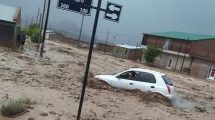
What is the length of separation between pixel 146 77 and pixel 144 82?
9.8 inches

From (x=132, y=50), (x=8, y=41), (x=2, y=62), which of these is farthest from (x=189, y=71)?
(x=2, y=62)

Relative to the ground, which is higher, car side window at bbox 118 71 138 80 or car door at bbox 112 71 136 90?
car side window at bbox 118 71 138 80

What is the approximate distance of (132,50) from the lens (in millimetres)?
78062

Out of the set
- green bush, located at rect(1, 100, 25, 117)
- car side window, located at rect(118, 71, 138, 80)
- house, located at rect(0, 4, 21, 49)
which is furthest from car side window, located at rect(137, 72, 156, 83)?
house, located at rect(0, 4, 21, 49)

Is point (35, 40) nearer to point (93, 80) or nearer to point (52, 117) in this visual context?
point (93, 80)

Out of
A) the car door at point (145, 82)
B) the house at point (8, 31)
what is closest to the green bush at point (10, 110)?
the car door at point (145, 82)

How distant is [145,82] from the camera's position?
61.7 feet

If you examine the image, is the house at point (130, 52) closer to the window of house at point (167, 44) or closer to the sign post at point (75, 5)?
the window of house at point (167, 44)

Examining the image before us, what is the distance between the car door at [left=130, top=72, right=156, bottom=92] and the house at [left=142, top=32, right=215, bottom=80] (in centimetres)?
4394

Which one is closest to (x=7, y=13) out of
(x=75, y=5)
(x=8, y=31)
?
(x=8, y=31)

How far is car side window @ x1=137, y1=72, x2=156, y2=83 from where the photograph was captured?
18.8m

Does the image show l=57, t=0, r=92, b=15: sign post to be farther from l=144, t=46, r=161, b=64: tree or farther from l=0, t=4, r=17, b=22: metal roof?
l=144, t=46, r=161, b=64: tree

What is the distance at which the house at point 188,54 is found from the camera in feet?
206

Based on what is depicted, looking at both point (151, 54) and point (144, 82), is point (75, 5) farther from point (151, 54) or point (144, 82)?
point (151, 54)
